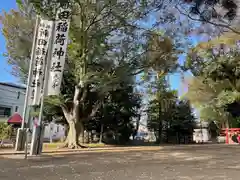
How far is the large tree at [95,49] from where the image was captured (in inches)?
611

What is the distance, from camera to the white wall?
29281 mm

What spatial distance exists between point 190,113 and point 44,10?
2250 cm

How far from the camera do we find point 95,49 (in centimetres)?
1598

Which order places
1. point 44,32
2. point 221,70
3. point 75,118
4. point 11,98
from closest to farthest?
point 44,32
point 75,118
point 221,70
point 11,98

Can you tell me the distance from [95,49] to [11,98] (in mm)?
17792

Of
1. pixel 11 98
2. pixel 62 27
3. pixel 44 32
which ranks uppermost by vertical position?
pixel 62 27

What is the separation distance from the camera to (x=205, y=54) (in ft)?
69.1

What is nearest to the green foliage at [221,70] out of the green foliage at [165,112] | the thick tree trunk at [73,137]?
the green foliage at [165,112]

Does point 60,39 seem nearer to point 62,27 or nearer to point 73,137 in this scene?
point 62,27

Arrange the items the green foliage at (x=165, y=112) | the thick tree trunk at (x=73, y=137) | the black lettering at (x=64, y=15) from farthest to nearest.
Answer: the green foliage at (x=165, y=112), the thick tree trunk at (x=73, y=137), the black lettering at (x=64, y=15)

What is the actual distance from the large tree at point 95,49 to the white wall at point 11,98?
1177 centimetres

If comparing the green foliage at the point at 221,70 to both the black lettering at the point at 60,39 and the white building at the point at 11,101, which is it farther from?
the white building at the point at 11,101

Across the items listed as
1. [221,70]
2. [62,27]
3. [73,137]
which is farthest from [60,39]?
[221,70]

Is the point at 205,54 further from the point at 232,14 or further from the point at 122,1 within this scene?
the point at 232,14
